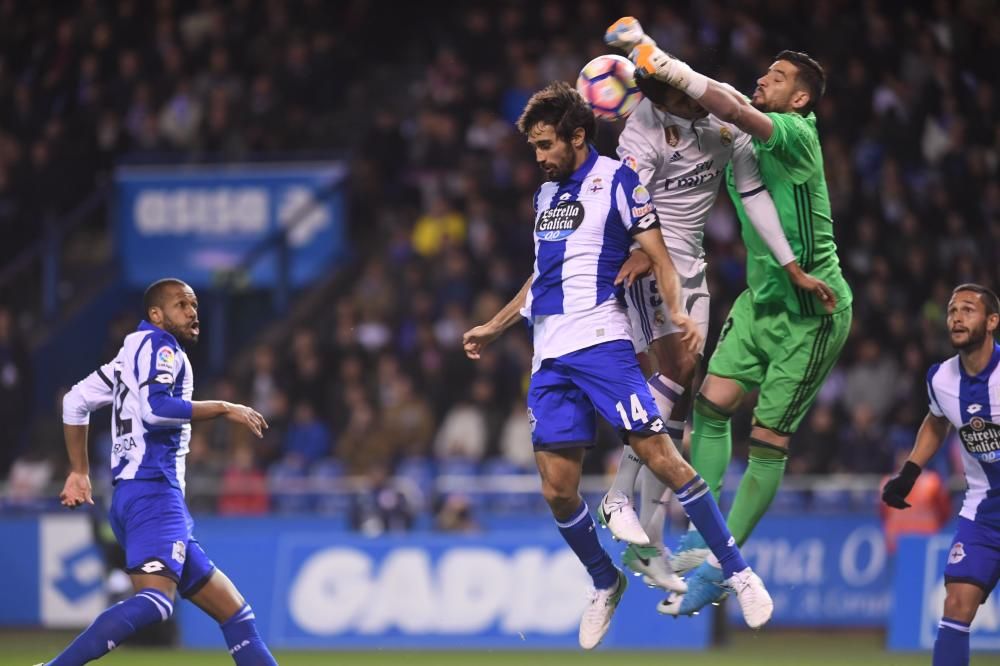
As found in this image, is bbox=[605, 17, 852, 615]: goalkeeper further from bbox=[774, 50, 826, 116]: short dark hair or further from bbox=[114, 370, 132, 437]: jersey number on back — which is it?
bbox=[114, 370, 132, 437]: jersey number on back

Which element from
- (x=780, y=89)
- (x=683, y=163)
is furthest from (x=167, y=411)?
(x=780, y=89)

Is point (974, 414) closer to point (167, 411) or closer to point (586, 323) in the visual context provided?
point (586, 323)

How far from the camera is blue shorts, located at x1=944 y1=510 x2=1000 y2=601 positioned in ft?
30.3

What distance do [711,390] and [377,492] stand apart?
24.4 ft

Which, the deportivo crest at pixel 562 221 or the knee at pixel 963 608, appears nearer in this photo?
the deportivo crest at pixel 562 221

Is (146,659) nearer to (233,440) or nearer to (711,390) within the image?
(233,440)

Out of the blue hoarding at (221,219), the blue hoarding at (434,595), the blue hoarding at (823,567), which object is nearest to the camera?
the blue hoarding at (434,595)

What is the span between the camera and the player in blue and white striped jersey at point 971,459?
30.2 ft

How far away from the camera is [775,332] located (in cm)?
922

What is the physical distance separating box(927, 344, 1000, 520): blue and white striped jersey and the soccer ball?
96.6 inches

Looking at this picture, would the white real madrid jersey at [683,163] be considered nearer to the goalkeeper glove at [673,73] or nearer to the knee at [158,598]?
the goalkeeper glove at [673,73]

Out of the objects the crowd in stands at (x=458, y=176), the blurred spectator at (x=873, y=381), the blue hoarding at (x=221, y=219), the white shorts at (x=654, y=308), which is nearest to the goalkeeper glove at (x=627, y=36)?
the white shorts at (x=654, y=308)

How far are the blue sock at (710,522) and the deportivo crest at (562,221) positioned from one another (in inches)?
56.6

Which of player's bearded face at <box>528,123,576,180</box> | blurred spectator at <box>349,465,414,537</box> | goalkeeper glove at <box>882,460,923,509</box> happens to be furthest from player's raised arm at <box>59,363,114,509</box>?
blurred spectator at <box>349,465,414,537</box>
